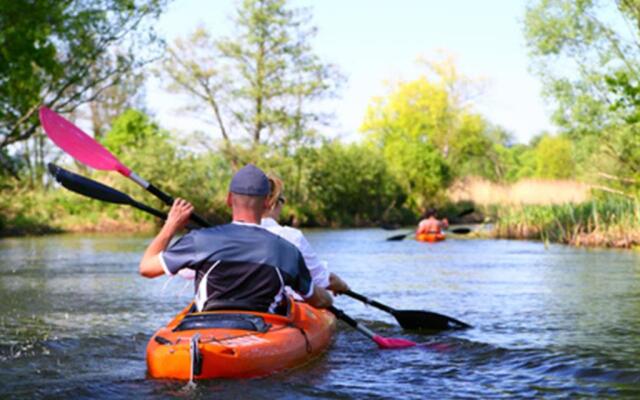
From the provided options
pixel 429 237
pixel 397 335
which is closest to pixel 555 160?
pixel 429 237

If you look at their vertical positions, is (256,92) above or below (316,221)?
above

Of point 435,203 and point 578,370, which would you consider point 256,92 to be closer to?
point 435,203

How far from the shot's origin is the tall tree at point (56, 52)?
58.3ft

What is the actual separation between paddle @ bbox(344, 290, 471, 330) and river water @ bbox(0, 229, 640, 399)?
13cm

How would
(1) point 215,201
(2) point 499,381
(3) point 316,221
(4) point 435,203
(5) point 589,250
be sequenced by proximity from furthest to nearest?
(4) point 435,203
(3) point 316,221
(1) point 215,201
(5) point 589,250
(2) point 499,381

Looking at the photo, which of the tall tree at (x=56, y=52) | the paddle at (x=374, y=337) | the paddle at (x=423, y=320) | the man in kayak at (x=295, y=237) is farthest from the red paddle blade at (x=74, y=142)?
the tall tree at (x=56, y=52)

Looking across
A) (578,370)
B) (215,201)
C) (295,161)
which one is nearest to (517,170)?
(295,161)

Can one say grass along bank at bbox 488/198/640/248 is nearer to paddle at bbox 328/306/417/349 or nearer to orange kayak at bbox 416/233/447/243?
orange kayak at bbox 416/233/447/243

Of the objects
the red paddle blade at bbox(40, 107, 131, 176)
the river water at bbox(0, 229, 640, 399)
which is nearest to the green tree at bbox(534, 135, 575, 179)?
the river water at bbox(0, 229, 640, 399)

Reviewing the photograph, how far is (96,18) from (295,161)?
1700cm

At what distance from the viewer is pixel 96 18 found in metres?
20.8

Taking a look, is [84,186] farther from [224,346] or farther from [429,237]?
[429,237]

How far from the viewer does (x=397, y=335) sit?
765cm

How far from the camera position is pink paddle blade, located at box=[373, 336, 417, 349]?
22.1ft
